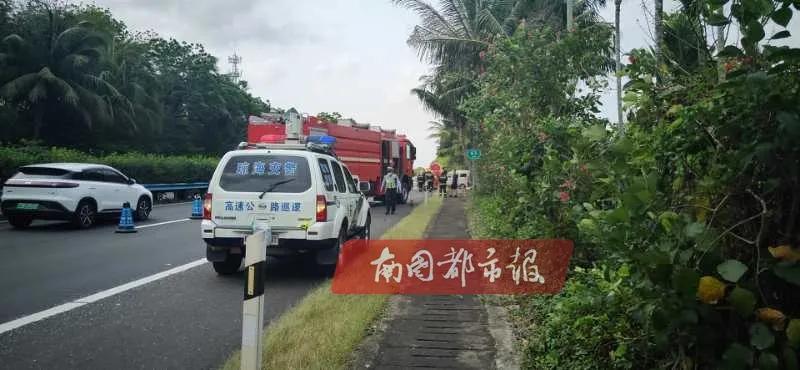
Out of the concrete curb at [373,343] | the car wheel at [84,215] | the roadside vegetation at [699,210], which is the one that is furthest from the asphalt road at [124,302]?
the roadside vegetation at [699,210]

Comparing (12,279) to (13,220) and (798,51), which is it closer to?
(13,220)

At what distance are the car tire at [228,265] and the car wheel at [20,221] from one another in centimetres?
757

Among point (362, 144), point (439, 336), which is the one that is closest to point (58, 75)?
point (362, 144)

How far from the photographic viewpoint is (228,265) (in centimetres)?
817

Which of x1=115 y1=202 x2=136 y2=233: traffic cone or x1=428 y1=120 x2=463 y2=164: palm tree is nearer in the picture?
x1=115 y1=202 x2=136 y2=233: traffic cone

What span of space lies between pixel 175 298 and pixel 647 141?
556cm

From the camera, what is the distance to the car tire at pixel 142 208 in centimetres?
1541

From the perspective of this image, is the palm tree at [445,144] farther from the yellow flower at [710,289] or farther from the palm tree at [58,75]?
the yellow flower at [710,289]

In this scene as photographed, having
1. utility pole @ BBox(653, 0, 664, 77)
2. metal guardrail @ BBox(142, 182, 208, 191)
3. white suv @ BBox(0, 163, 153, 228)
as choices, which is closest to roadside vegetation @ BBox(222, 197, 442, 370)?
utility pole @ BBox(653, 0, 664, 77)

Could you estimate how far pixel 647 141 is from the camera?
3082 millimetres

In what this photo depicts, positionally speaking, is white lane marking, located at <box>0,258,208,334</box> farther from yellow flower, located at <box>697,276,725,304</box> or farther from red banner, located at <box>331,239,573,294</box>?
yellow flower, located at <box>697,276,725,304</box>

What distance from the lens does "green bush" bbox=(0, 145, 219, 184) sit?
17.2m

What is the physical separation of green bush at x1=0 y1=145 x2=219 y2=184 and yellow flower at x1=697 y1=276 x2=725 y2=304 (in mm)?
19063

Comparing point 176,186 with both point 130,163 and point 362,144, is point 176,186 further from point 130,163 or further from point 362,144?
point 362,144
